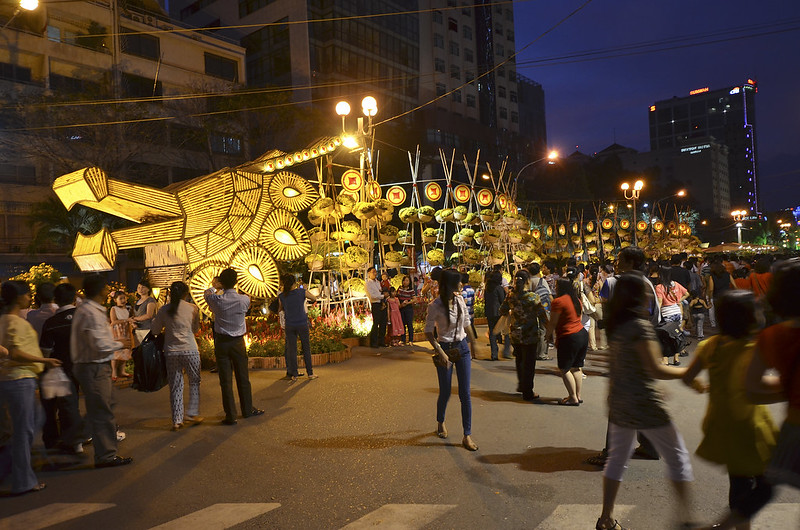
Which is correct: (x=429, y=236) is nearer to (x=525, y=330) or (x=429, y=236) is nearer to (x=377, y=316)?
(x=377, y=316)

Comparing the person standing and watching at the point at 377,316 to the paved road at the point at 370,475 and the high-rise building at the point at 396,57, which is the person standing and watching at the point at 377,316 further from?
the high-rise building at the point at 396,57

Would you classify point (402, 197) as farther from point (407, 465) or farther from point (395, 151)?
point (395, 151)

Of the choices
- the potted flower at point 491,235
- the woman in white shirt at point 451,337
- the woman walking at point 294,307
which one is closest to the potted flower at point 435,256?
the potted flower at point 491,235

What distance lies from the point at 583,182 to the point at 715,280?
1534 inches

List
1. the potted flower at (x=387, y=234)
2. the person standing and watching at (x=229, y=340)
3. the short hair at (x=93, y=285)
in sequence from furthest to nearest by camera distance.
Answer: the potted flower at (x=387, y=234) → the person standing and watching at (x=229, y=340) → the short hair at (x=93, y=285)

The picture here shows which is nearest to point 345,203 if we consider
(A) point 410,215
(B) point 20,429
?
(A) point 410,215

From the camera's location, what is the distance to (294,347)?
30.7ft

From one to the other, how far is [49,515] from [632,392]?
174 inches

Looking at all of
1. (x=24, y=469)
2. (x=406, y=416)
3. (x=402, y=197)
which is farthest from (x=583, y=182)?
(x=24, y=469)

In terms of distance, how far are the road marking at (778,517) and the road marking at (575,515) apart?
79cm

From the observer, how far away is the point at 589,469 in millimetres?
4934

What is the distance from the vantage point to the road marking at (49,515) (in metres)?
4.27

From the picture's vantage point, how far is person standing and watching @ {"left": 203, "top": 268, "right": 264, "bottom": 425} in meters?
6.88

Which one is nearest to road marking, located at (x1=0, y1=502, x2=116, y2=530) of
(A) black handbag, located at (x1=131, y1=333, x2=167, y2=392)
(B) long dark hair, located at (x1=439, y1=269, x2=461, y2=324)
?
(A) black handbag, located at (x1=131, y1=333, x2=167, y2=392)
